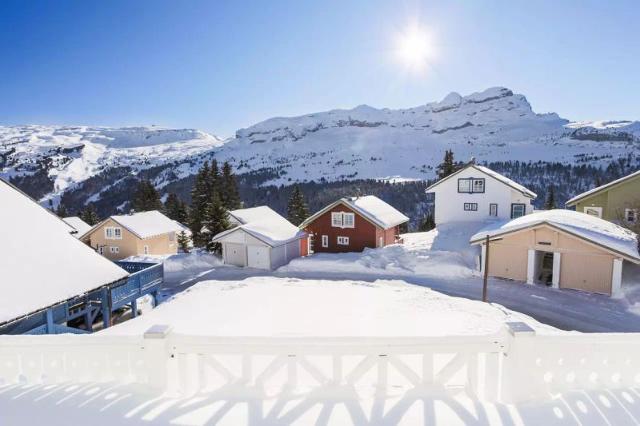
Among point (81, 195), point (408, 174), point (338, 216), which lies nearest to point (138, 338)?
point (338, 216)

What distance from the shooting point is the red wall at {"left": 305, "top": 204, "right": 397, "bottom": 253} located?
99.3 feet

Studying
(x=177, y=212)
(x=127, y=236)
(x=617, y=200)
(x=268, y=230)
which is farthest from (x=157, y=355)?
(x=177, y=212)

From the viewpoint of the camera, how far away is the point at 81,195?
7859 inches

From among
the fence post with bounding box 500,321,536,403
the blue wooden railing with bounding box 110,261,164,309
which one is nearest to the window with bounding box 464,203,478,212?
the blue wooden railing with bounding box 110,261,164,309

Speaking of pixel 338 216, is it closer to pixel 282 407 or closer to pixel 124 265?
pixel 124 265

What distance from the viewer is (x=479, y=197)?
32656 mm

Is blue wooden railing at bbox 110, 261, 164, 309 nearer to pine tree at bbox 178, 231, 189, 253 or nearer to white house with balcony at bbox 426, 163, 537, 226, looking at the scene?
pine tree at bbox 178, 231, 189, 253

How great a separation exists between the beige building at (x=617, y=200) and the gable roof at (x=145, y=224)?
4171 centimetres

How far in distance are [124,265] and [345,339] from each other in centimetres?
1670

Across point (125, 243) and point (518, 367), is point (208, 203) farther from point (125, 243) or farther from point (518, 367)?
point (518, 367)

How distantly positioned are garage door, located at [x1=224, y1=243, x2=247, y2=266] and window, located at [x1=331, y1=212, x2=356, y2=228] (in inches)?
325

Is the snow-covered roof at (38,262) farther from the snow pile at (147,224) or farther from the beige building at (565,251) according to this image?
the snow pile at (147,224)

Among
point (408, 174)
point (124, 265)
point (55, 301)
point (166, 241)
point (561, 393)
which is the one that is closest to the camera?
point (561, 393)

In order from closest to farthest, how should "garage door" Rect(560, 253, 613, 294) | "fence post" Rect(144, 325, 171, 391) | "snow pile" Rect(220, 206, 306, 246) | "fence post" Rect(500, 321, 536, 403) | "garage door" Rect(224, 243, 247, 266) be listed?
"fence post" Rect(500, 321, 536, 403) < "fence post" Rect(144, 325, 171, 391) < "garage door" Rect(560, 253, 613, 294) < "snow pile" Rect(220, 206, 306, 246) < "garage door" Rect(224, 243, 247, 266)
